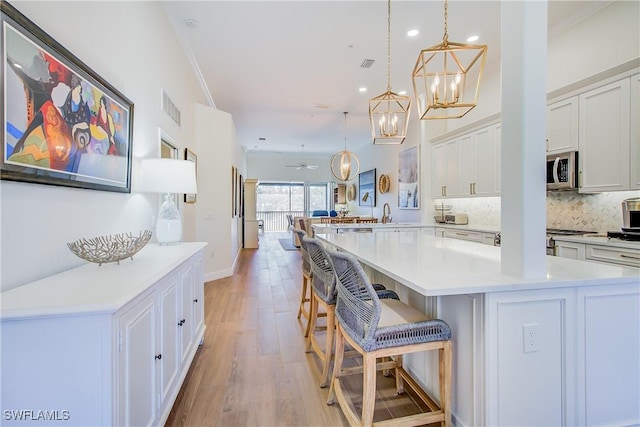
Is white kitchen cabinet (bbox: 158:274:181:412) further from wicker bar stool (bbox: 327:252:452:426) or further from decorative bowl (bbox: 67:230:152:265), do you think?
wicker bar stool (bbox: 327:252:452:426)

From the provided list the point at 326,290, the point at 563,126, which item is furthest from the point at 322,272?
the point at 563,126

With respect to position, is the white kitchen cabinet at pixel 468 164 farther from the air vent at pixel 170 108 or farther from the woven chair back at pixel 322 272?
the air vent at pixel 170 108

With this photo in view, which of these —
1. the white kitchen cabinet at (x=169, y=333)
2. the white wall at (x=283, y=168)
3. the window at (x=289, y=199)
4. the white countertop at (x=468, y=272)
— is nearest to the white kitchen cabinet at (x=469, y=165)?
the white countertop at (x=468, y=272)

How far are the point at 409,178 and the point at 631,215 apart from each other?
4044 mm

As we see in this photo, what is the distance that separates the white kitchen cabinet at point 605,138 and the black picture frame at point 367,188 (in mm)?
6082

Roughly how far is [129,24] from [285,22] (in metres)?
1.57

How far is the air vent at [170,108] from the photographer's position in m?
3.18

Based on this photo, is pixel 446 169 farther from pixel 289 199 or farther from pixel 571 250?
pixel 289 199

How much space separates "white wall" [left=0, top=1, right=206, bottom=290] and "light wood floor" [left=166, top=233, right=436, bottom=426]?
46.5 inches

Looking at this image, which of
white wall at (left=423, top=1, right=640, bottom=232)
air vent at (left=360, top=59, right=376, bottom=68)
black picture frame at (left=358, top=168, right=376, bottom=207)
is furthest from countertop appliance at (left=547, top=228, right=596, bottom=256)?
black picture frame at (left=358, top=168, right=376, bottom=207)

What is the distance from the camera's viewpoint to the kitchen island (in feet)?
4.50

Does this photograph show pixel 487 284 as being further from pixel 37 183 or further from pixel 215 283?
pixel 215 283

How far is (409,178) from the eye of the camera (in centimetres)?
654

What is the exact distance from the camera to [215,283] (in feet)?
15.9
